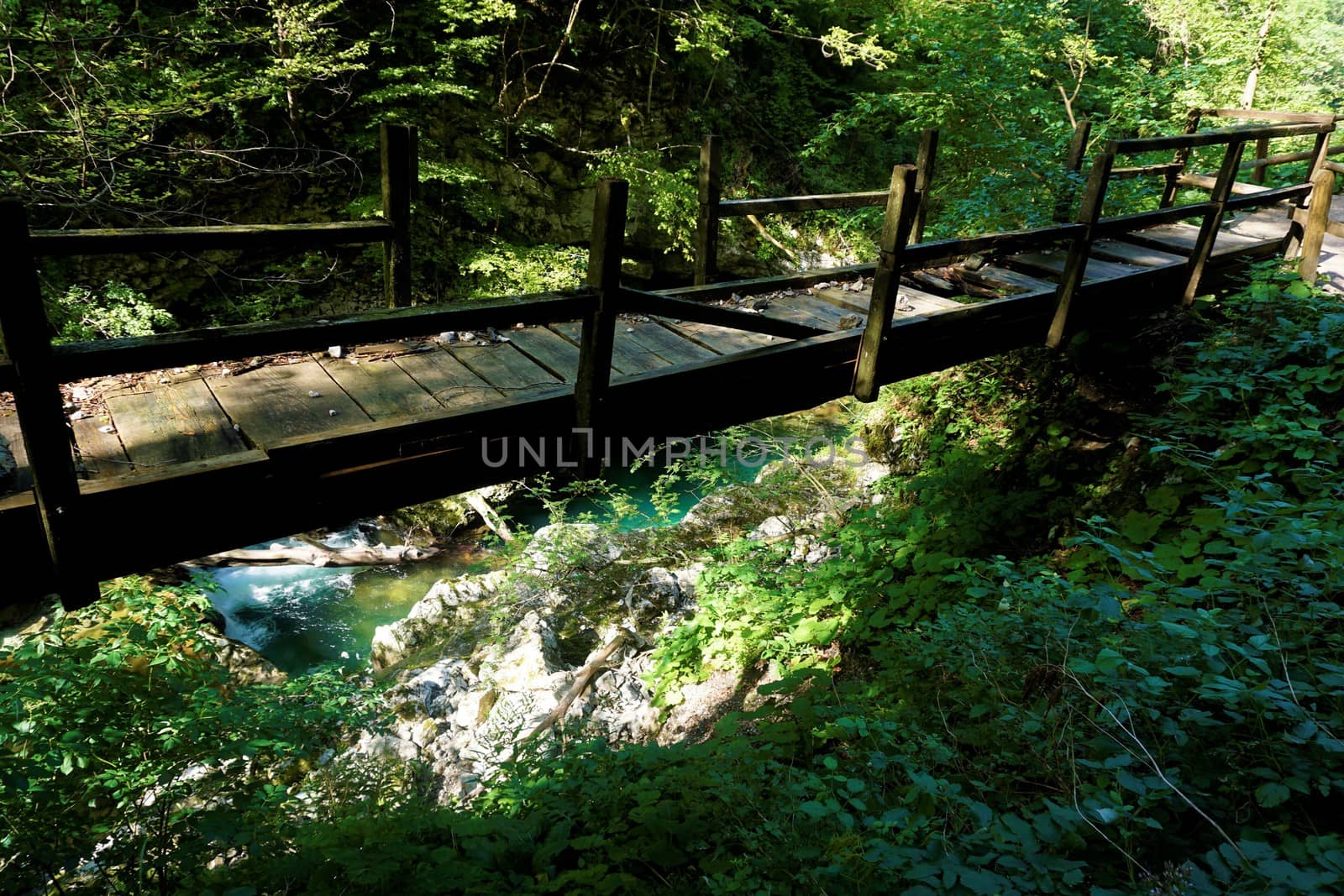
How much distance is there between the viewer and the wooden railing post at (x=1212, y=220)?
548 cm

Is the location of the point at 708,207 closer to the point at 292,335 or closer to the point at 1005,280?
the point at 1005,280

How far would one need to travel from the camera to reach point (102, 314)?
8156mm

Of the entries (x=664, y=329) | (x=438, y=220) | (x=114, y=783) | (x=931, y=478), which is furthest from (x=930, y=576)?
(x=438, y=220)

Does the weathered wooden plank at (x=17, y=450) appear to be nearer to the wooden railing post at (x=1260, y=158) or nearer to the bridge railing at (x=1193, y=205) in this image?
the bridge railing at (x=1193, y=205)

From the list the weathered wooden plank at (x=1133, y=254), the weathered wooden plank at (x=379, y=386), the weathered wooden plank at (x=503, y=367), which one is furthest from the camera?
the weathered wooden plank at (x=1133, y=254)

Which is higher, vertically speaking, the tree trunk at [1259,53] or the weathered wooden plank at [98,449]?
the tree trunk at [1259,53]

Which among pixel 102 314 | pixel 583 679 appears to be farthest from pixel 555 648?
pixel 102 314

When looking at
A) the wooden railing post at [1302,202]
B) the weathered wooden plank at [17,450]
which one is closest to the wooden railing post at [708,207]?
the weathered wooden plank at [17,450]

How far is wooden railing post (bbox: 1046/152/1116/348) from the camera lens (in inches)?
188

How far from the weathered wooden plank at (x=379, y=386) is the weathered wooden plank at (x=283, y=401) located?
0.04 m

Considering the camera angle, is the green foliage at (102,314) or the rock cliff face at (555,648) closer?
Result: the rock cliff face at (555,648)

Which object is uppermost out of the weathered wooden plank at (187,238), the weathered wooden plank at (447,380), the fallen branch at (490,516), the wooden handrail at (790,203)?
the wooden handrail at (790,203)

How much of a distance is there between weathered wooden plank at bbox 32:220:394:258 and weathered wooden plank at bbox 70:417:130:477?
66 cm

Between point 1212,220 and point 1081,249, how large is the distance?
149 centimetres
